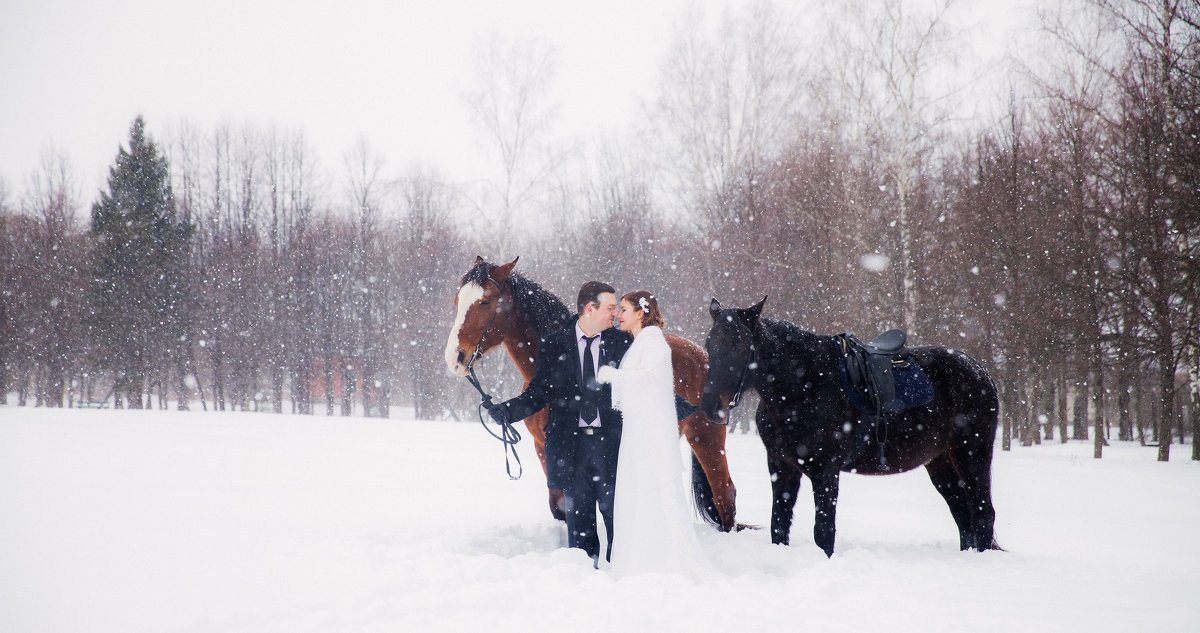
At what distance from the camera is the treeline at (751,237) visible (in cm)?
1224

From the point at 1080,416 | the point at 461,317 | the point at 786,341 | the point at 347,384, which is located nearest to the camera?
the point at 786,341

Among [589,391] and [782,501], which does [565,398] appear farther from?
[782,501]

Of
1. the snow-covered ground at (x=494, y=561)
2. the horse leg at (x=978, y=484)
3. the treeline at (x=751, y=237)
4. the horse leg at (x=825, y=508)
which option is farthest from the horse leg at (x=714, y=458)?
the treeline at (x=751, y=237)

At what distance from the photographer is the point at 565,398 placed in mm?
4137

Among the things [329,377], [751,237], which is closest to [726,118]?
[751,237]

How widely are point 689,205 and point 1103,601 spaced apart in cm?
1726

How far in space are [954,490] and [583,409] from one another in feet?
9.94

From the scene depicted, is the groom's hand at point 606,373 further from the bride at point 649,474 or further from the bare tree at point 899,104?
the bare tree at point 899,104

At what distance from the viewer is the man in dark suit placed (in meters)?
4.04

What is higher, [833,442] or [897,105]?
[897,105]


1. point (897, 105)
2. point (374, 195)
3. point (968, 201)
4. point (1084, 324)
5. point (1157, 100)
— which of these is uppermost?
point (374, 195)

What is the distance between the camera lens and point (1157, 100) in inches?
443

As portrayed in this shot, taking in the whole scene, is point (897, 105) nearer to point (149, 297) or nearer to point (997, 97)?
point (997, 97)

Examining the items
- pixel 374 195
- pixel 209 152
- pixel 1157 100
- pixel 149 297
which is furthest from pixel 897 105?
pixel 209 152
